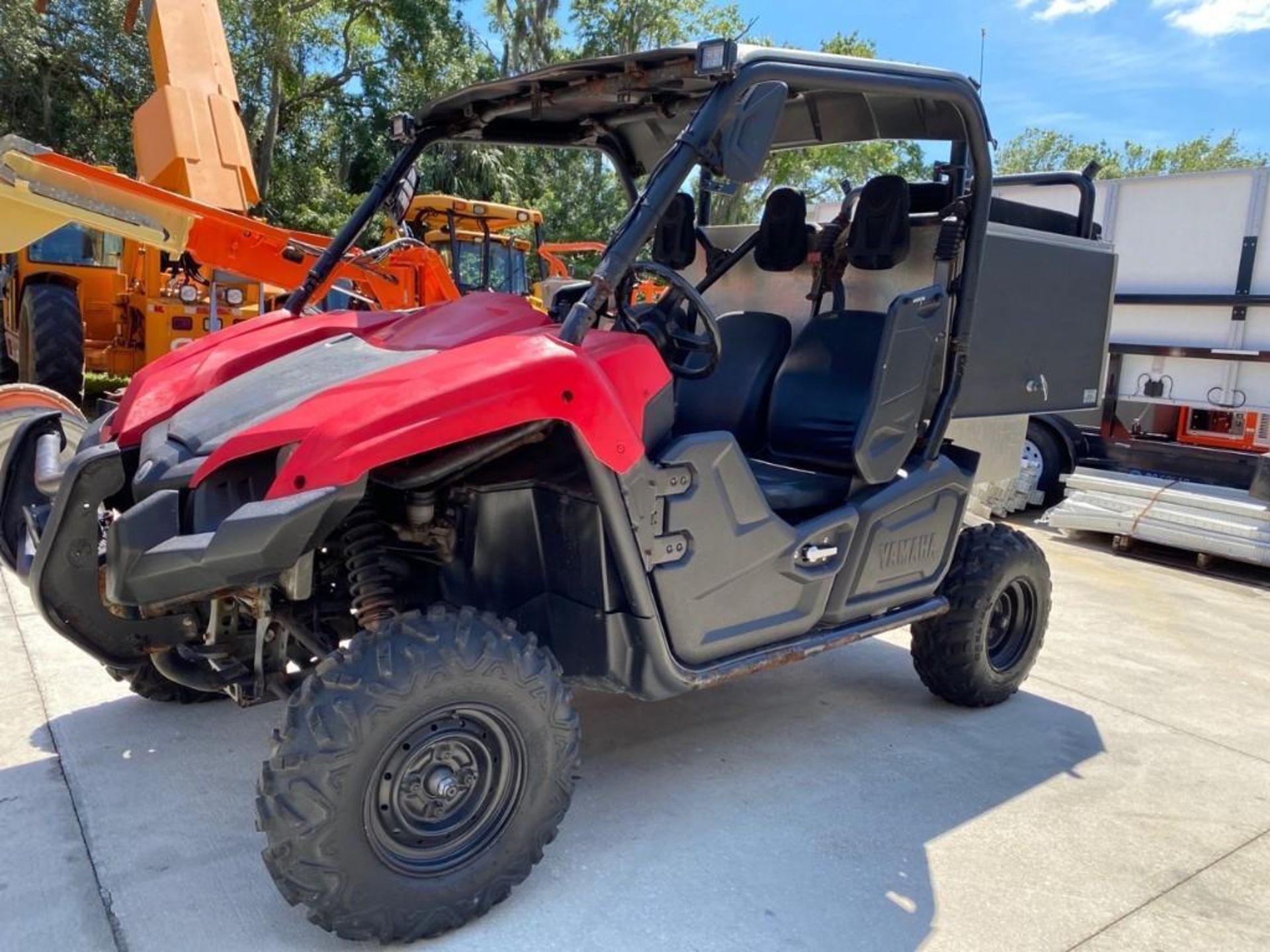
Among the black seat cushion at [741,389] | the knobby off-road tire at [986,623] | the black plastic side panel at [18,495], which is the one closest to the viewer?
the black plastic side panel at [18,495]

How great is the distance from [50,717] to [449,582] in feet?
5.26

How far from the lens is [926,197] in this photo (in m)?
4.05

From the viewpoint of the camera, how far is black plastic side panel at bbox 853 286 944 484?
3.23 m

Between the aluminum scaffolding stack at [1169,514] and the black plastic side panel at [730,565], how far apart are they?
15.7ft

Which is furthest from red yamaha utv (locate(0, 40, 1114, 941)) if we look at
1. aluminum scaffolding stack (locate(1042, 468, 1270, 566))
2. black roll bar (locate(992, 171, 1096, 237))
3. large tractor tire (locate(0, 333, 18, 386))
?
large tractor tire (locate(0, 333, 18, 386))

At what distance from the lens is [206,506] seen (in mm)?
2279

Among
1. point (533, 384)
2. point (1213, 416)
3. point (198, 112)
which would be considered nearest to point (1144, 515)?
point (1213, 416)

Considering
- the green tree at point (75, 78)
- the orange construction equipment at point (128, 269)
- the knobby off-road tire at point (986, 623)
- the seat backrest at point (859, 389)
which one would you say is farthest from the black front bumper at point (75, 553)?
the green tree at point (75, 78)

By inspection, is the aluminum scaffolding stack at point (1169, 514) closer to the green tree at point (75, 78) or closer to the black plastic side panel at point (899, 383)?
the black plastic side panel at point (899, 383)

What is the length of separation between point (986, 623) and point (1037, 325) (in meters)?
1.14

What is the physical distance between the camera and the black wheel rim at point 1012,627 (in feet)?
13.5

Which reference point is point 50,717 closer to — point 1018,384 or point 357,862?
point 357,862

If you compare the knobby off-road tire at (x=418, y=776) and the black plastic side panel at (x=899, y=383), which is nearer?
the knobby off-road tire at (x=418, y=776)

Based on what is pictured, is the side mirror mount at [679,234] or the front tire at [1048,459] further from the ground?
the side mirror mount at [679,234]
